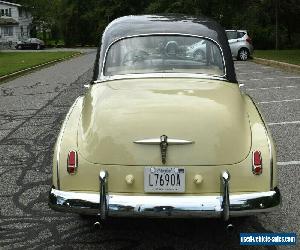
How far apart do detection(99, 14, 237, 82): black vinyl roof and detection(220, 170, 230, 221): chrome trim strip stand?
1550 millimetres

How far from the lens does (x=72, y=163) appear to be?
3.97 metres

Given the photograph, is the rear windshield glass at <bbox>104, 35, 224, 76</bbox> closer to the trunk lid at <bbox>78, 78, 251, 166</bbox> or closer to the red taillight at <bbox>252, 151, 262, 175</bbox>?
the trunk lid at <bbox>78, 78, 251, 166</bbox>

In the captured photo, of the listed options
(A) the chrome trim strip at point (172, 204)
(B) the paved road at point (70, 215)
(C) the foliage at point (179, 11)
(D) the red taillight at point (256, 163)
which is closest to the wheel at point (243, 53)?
(C) the foliage at point (179, 11)

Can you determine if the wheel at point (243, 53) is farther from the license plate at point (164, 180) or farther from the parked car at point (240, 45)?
the license plate at point (164, 180)

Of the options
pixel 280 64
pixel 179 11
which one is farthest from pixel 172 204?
pixel 179 11

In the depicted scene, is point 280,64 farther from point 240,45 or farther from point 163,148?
point 163,148

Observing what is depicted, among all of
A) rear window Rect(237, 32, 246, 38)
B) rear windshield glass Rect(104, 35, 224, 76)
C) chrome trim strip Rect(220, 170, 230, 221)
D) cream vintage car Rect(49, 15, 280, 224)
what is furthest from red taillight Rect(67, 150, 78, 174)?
rear window Rect(237, 32, 246, 38)

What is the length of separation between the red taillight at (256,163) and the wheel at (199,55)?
162 cm

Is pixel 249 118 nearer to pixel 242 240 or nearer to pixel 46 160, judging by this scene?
pixel 242 240

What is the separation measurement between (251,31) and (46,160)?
37691 millimetres

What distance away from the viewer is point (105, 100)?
4441 mm

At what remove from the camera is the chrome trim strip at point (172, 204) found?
3.73 meters

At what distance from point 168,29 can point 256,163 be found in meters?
2.08

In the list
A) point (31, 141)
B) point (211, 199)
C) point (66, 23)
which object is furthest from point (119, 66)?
point (66, 23)
